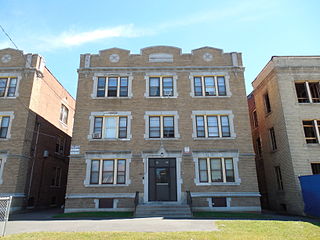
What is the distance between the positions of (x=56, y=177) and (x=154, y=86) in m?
12.9

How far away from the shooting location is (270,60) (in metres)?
18.4

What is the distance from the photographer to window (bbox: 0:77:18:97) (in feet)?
59.4

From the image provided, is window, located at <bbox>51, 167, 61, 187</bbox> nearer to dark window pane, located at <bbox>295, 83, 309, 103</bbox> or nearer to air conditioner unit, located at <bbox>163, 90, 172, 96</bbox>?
air conditioner unit, located at <bbox>163, 90, 172, 96</bbox>

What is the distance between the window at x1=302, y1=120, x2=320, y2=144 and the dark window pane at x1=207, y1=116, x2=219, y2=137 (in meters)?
6.23

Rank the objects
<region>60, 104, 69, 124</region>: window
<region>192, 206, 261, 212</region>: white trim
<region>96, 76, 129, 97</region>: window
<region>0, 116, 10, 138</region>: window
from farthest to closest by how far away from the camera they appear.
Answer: <region>60, 104, 69, 124</region>: window → <region>96, 76, 129, 97</region>: window → <region>0, 116, 10, 138</region>: window → <region>192, 206, 261, 212</region>: white trim

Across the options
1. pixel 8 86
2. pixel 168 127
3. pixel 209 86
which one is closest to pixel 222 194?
pixel 168 127

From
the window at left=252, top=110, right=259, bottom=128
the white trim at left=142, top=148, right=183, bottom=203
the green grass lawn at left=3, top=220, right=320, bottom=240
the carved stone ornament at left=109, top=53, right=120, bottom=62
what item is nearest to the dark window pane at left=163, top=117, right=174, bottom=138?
the white trim at left=142, top=148, right=183, bottom=203

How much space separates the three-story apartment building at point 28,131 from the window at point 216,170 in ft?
41.1

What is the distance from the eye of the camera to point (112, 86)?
18094mm

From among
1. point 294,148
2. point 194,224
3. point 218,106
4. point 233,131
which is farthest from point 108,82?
point 294,148

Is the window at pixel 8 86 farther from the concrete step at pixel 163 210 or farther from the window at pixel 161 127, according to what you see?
the concrete step at pixel 163 210

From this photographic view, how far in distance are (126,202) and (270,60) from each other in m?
15.1

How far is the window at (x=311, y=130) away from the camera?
651 inches

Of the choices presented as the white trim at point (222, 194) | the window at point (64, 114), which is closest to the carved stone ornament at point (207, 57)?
the white trim at point (222, 194)
